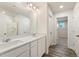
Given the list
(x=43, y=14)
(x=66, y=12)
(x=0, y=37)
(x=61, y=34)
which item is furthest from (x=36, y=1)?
(x=61, y=34)

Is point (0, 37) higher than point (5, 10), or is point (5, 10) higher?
point (5, 10)

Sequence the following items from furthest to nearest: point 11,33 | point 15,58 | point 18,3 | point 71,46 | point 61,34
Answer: point 61,34 < point 71,46 < point 18,3 < point 11,33 < point 15,58

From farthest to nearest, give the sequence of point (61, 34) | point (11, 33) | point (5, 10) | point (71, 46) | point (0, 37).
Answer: point (61, 34) → point (71, 46) → point (11, 33) → point (5, 10) → point (0, 37)

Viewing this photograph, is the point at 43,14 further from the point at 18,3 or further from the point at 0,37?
the point at 0,37

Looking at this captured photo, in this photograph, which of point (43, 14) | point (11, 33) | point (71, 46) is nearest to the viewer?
point (11, 33)

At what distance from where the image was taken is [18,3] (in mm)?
2764

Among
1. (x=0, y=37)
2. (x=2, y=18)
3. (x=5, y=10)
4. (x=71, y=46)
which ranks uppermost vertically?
(x=5, y=10)

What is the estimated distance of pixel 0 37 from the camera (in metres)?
1.96

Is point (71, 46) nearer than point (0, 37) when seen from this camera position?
No

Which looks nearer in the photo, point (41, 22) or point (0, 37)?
point (0, 37)

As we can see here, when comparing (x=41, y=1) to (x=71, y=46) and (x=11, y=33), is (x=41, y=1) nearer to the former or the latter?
(x=11, y=33)

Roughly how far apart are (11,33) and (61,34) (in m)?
8.65

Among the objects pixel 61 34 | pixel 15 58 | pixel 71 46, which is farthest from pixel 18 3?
pixel 61 34

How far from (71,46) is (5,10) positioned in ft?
13.1
